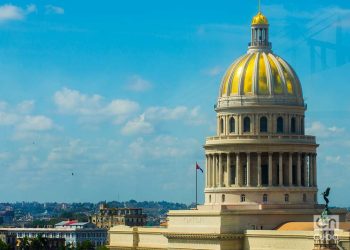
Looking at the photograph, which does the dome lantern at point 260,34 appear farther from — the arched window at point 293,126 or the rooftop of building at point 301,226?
the rooftop of building at point 301,226

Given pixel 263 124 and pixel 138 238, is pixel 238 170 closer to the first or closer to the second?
pixel 263 124

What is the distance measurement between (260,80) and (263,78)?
1.25 ft

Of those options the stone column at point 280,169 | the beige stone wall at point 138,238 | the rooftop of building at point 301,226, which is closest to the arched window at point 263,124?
the stone column at point 280,169

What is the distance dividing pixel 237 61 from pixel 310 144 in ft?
39.3

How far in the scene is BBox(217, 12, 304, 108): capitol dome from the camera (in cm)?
14150

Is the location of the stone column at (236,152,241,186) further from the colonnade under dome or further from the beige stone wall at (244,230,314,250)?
the beige stone wall at (244,230,314,250)

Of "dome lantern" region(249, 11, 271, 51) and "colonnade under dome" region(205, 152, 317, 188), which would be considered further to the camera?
"dome lantern" region(249, 11, 271, 51)

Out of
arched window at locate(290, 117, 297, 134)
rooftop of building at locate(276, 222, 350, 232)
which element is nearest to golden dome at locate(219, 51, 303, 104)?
arched window at locate(290, 117, 297, 134)

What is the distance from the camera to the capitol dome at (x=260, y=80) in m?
Result: 142

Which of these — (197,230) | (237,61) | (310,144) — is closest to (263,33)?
(237,61)

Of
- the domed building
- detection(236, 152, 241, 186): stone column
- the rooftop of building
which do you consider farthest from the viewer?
detection(236, 152, 241, 186): stone column

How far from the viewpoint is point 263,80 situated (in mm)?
141500

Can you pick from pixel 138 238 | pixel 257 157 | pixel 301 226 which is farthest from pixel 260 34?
pixel 138 238

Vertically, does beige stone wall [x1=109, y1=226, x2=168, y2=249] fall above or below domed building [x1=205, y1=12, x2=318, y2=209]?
below
